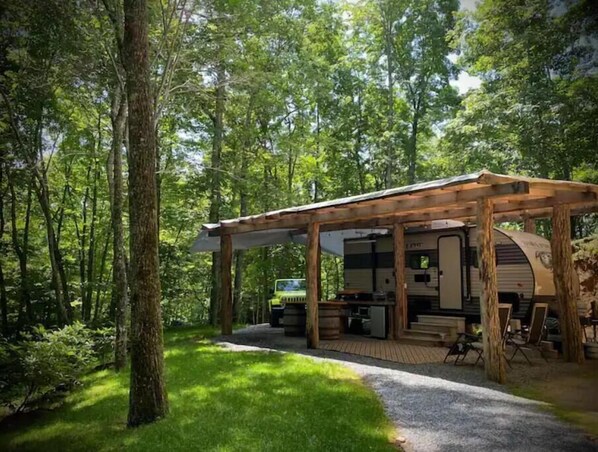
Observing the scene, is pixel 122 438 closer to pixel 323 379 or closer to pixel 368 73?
pixel 323 379

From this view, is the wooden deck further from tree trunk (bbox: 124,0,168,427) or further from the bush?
the bush

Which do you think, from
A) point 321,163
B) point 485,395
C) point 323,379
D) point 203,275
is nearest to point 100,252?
point 203,275

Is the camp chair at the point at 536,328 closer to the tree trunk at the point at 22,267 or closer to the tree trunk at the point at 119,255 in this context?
the tree trunk at the point at 119,255

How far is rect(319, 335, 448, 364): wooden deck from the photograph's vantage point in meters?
8.55

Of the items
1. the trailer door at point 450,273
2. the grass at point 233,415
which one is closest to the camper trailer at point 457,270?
the trailer door at point 450,273

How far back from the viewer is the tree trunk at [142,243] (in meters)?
5.15

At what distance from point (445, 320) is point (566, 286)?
307 cm

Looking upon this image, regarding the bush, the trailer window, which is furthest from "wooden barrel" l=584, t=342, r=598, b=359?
the bush

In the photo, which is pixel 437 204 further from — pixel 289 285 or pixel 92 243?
pixel 92 243

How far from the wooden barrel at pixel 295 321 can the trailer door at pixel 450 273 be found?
11.1ft

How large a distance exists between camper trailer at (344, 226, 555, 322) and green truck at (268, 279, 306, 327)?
2595 mm

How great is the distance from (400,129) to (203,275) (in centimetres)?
1092

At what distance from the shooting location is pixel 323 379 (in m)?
6.71

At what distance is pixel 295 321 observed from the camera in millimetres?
12102
